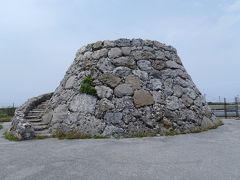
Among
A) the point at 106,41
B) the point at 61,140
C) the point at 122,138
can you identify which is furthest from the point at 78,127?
the point at 106,41

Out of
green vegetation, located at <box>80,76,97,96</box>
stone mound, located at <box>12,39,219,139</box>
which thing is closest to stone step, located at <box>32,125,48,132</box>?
A: stone mound, located at <box>12,39,219,139</box>

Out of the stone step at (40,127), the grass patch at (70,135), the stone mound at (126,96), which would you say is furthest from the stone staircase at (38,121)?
the grass patch at (70,135)

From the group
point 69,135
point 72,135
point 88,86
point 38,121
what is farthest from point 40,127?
point 88,86

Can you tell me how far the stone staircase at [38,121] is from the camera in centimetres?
952

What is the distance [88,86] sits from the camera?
9953 millimetres

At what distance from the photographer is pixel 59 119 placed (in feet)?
32.0

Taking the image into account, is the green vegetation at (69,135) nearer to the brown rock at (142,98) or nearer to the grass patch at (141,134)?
the grass patch at (141,134)

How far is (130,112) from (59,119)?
92.9 inches

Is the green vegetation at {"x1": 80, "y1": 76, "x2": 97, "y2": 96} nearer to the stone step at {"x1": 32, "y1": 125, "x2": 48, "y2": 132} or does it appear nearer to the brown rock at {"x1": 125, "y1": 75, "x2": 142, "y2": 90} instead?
the brown rock at {"x1": 125, "y1": 75, "x2": 142, "y2": 90}

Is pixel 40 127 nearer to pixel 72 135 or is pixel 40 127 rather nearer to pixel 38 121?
pixel 38 121

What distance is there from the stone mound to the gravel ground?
96 cm

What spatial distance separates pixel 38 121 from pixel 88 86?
2.36m

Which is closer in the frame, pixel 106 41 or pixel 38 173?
pixel 38 173

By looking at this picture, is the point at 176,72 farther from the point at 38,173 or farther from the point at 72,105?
the point at 38,173
